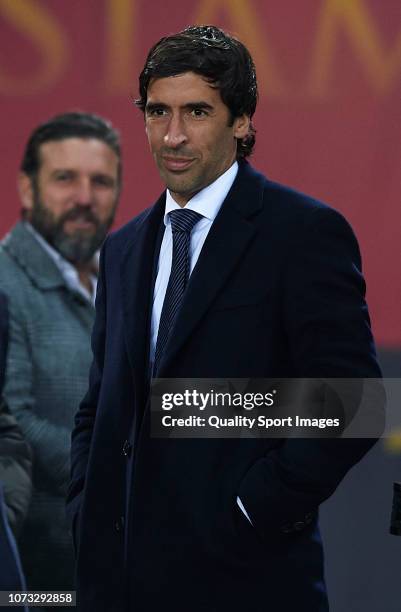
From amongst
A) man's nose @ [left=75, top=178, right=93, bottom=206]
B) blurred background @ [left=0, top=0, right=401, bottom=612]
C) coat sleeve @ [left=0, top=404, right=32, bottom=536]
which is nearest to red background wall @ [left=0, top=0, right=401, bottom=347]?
blurred background @ [left=0, top=0, right=401, bottom=612]

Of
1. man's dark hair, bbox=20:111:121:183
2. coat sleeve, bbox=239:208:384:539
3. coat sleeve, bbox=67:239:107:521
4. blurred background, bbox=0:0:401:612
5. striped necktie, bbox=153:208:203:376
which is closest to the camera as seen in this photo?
coat sleeve, bbox=239:208:384:539

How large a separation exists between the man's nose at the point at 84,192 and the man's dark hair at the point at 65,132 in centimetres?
11

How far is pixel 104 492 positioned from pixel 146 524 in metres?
0.14

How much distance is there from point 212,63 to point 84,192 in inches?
56.4

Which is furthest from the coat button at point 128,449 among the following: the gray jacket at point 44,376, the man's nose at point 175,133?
the gray jacket at point 44,376

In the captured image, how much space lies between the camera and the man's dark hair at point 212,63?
2.19 m

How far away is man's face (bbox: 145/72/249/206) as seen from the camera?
7.18 ft

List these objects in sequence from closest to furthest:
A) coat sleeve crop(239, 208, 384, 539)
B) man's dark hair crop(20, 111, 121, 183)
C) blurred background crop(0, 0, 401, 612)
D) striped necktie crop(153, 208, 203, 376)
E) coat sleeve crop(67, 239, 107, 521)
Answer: coat sleeve crop(239, 208, 384, 539)
striped necktie crop(153, 208, 203, 376)
coat sleeve crop(67, 239, 107, 521)
blurred background crop(0, 0, 401, 612)
man's dark hair crop(20, 111, 121, 183)

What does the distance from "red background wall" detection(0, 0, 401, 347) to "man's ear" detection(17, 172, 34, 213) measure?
0.02 meters

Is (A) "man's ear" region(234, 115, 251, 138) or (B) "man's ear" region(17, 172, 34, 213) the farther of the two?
(B) "man's ear" region(17, 172, 34, 213)

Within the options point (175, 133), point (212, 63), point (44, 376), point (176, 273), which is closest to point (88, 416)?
point (176, 273)

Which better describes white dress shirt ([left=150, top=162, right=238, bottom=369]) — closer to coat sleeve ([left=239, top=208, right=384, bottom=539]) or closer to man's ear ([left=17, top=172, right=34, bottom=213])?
coat sleeve ([left=239, top=208, right=384, bottom=539])

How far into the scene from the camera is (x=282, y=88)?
3.46 metres

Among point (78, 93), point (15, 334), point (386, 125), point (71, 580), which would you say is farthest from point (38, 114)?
point (71, 580)
